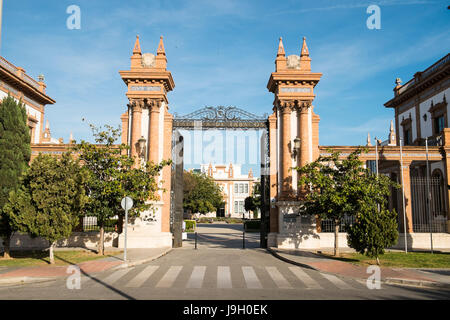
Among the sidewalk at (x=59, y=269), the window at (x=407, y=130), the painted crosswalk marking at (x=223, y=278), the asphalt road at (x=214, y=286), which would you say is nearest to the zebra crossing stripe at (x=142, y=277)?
the asphalt road at (x=214, y=286)

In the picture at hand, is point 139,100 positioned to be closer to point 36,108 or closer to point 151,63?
point 151,63

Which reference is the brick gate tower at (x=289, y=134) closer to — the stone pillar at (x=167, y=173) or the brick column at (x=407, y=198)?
the stone pillar at (x=167, y=173)

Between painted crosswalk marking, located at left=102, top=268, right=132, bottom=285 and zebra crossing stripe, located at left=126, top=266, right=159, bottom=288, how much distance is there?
1.79 ft

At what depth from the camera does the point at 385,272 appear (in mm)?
11930

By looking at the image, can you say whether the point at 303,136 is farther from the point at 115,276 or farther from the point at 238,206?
the point at 238,206

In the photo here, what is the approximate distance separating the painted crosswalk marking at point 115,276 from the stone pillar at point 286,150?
994 cm

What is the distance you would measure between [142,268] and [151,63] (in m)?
12.4

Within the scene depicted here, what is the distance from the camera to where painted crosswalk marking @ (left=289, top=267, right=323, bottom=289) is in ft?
32.8

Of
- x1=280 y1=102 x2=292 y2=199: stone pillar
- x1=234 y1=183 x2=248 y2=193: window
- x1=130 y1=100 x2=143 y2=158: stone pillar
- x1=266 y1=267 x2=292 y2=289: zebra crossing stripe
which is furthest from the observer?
x1=234 y1=183 x2=248 y2=193: window

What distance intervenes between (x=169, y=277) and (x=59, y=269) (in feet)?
13.8

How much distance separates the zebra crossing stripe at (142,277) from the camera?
32.9 ft

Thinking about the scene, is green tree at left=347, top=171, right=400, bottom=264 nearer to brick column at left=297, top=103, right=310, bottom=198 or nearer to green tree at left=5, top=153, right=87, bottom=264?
brick column at left=297, top=103, right=310, bottom=198

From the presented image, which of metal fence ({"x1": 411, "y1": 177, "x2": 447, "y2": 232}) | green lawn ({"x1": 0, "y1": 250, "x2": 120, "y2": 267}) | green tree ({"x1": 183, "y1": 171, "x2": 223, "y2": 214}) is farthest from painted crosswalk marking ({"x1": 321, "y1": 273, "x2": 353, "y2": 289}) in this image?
green tree ({"x1": 183, "y1": 171, "x2": 223, "y2": 214})

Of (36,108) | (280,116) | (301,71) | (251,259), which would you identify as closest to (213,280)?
(251,259)
